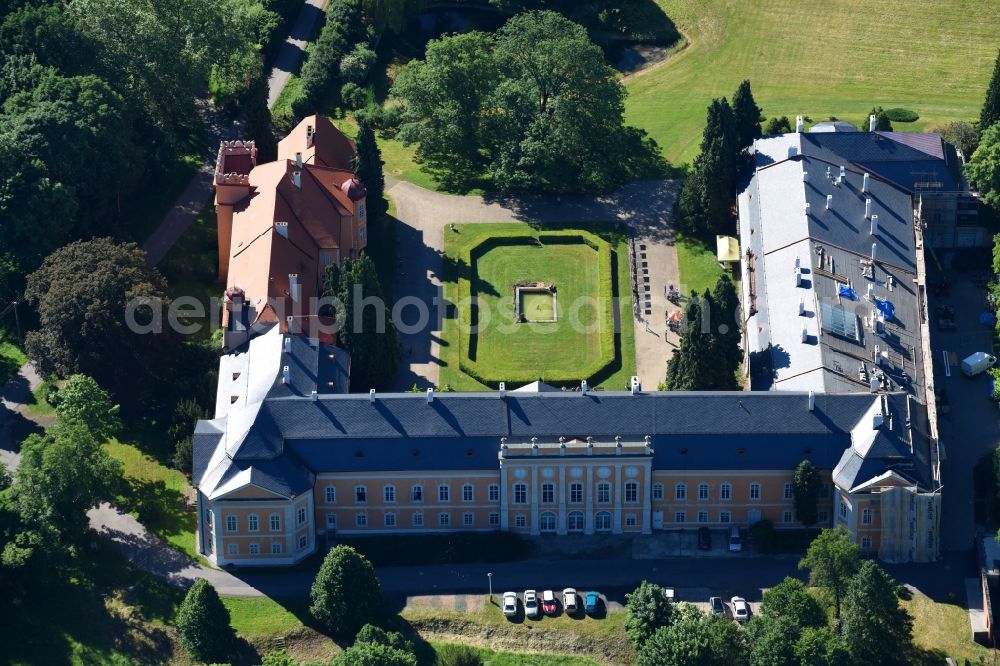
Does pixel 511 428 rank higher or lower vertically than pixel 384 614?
higher

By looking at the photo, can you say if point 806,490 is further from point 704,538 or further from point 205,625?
point 205,625

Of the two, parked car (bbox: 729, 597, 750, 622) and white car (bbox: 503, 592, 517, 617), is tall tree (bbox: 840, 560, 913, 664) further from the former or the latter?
white car (bbox: 503, 592, 517, 617)

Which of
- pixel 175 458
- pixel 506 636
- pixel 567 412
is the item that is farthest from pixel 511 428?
pixel 175 458

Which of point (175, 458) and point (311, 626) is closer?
point (311, 626)

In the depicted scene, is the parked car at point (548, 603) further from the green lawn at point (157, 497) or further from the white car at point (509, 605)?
the green lawn at point (157, 497)

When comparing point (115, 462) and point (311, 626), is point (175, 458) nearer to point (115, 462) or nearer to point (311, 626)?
point (115, 462)

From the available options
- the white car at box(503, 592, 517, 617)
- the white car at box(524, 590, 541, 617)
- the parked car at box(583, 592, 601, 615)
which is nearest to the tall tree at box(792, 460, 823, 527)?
the parked car at box(583, 592, 601, 615)
